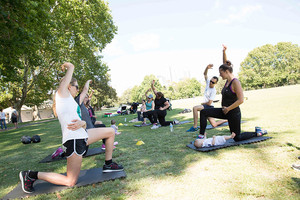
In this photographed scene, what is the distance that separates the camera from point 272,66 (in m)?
65.2

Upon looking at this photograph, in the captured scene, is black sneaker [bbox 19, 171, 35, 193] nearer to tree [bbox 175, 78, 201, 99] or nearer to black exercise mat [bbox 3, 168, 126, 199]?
black exercise mat [bbox 3, 168, 126, 199]

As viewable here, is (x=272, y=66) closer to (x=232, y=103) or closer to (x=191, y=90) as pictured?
(x=191, y=90)

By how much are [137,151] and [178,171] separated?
1955mm

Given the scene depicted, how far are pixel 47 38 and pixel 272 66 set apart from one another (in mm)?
70709

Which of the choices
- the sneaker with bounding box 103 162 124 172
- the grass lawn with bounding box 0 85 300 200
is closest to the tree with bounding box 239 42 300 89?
the grass lawn with bounding box 0 85 300 200

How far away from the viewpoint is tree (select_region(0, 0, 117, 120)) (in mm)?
8727

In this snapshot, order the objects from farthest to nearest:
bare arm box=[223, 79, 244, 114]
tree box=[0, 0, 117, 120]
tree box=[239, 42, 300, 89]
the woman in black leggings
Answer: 1. tree box=[239, 42, 300, 89]
2. tree box=[0, 0, 117, 120]
3. the woman in black leggings
4. bare arm box=[223, 79, 244, 114]

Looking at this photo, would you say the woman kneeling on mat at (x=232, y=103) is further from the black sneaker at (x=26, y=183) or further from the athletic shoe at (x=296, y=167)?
the black sneaker at (x=26, y=183)

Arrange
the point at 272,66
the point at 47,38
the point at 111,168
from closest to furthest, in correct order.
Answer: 1. the point at 111,168
2. the point at 47,38
3. the point at 272,66

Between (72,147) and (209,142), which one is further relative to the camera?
(209,142)

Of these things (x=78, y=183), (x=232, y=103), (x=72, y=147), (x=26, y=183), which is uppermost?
(x=232, y=103)

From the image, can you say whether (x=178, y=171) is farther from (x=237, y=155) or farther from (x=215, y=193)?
(x=237, y=155)

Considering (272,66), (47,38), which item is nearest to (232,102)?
(47,38)

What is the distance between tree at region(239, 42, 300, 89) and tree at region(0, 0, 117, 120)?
5790cm
